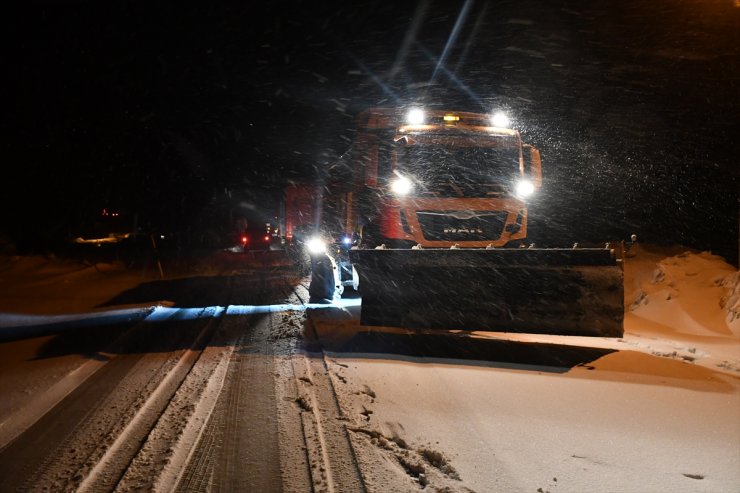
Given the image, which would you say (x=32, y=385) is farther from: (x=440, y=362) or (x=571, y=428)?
(x=571, y=428)

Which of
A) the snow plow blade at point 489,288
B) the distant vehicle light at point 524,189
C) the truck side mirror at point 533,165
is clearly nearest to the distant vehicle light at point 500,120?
the truck side mirror at point 533,165

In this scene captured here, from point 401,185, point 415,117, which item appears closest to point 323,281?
point 401,185

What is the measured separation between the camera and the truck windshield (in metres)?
8.89

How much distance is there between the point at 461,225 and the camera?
29.0 feet

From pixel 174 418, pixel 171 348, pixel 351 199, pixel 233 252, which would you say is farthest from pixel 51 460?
pixel 233 252

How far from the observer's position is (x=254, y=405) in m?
4.86

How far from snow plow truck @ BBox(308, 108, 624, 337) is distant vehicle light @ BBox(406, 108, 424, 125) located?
2 centimetres

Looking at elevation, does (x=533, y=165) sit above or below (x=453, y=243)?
above

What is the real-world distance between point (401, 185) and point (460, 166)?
1154mm

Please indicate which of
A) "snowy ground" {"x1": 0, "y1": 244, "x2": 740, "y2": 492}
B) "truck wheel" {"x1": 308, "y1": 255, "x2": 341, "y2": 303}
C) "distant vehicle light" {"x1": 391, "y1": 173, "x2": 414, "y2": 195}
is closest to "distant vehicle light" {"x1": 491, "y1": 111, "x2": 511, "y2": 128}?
"distant vehicle light" {"x1": 391, "y1": 173, "x2": 414, "y2": 195}

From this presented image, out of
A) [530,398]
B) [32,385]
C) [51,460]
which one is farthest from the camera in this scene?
[32,385]

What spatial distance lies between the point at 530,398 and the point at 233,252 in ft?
84.2

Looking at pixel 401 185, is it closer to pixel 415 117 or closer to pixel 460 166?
pixel 460 166

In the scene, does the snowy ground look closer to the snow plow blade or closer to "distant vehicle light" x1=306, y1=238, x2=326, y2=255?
the snow plow blade
